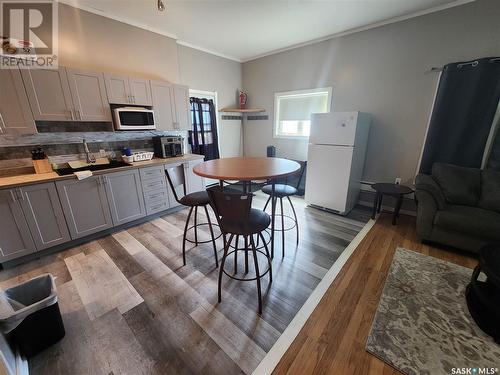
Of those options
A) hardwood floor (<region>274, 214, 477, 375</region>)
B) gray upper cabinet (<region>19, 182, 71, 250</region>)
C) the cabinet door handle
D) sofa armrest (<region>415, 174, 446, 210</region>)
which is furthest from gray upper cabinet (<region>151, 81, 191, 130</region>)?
sofa armrest (<region>415, 174, 446, 210</region>)

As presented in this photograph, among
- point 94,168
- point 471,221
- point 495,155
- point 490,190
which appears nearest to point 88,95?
point 94,168

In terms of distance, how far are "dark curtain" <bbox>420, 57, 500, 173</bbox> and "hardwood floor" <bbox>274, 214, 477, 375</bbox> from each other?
1.30 m

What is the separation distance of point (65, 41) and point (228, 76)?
2769mm

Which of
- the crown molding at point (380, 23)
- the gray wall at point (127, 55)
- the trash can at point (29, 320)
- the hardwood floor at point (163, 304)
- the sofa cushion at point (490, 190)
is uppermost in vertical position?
the crown molding at point (380, 23)

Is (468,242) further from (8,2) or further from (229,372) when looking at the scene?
(8,2)

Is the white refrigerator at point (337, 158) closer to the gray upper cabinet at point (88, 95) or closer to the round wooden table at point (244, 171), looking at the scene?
the round wooden table at point (244, 171)

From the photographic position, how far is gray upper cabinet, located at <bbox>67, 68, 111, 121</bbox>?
2.43 m

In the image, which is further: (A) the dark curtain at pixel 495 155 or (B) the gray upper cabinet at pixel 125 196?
(B) the gray upper cabinet at pixel 125 196

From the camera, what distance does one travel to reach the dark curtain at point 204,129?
4012 millimetres

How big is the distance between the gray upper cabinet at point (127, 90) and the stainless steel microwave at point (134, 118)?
139 millimetres

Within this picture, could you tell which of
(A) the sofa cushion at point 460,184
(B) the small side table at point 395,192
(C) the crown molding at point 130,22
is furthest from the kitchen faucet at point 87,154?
(A) the sofa cushion at point 460,184

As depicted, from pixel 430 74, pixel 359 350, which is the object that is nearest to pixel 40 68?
pixel 359 350

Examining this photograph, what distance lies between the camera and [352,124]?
282cm

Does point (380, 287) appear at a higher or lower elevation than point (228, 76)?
lower
